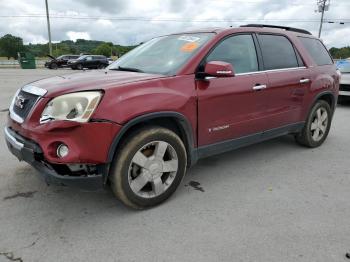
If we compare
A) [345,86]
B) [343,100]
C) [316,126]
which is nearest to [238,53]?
[316,126]

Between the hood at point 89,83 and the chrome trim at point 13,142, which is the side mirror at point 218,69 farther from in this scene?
the chrome trim at point 13,142

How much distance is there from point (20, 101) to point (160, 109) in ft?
4.36

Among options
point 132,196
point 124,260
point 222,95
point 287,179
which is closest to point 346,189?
point 287,179

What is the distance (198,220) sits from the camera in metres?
3.05

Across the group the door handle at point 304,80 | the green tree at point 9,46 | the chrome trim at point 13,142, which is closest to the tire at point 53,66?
the door handle at point 304,80

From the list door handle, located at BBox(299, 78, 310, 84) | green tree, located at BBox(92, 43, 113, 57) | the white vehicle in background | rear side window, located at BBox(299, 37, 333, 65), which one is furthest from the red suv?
green tree, located at BBox(92, 43, 113, 57)

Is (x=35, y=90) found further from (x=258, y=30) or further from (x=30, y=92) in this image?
(x=258, y=30)

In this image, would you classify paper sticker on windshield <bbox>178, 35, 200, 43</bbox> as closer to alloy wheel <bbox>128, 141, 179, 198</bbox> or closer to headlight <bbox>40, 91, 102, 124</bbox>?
alloy wheel <bbox>128, 141, 179, 198</bbox>

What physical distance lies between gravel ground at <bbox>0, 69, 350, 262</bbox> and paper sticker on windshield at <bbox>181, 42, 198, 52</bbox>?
150cm

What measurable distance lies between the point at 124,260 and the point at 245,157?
2781mm

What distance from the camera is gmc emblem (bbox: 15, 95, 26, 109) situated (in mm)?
3111

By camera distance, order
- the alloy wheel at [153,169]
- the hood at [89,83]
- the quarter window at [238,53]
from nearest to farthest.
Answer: the hood at [89,83] < the alloy wheel at [153,169] < the quarter window at [238,53]

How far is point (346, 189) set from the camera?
3.78m

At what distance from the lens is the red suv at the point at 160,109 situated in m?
2.76
